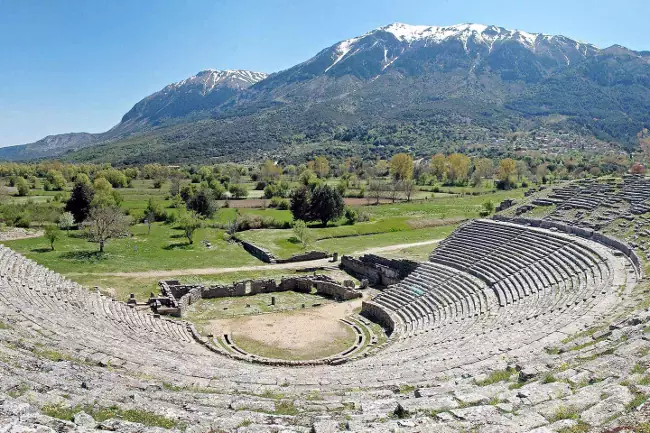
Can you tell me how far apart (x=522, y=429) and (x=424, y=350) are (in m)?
12.5

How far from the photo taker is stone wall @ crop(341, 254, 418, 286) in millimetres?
42312

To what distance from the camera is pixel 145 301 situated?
1436 inches

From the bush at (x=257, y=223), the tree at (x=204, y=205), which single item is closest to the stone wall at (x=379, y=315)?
the bush at (x=257, y=223)

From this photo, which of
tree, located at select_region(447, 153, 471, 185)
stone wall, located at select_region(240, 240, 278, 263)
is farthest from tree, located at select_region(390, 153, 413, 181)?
stone wall, located at select_region(240, 240, 278, 263)

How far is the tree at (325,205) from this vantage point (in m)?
70.7

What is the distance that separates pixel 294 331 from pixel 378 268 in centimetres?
1561

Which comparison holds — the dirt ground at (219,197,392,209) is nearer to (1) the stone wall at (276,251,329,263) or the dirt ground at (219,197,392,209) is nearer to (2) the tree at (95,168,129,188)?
(2) the tree at (95,168,129,188)

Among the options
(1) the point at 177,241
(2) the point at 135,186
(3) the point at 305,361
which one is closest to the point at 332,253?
(1) the point at 177,241

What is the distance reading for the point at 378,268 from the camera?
45.1m

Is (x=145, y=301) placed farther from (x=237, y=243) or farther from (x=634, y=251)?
(x=634, y=251)

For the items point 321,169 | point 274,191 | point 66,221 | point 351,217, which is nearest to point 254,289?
point 351,217

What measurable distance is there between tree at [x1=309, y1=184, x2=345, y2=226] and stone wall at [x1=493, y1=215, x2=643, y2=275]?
2828cm

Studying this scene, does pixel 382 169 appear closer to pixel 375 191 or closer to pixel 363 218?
pixel 375 191

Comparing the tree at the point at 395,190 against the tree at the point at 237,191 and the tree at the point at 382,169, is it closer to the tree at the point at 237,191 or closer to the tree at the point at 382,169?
the tree at the point at 237,191
